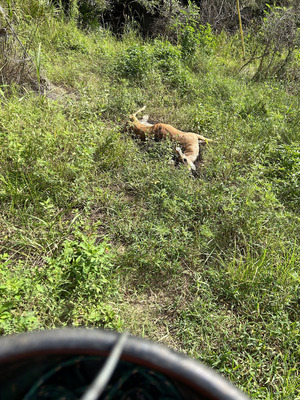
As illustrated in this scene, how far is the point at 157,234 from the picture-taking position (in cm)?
242

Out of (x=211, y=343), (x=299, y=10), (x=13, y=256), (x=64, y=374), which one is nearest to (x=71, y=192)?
(x=13, y=256)

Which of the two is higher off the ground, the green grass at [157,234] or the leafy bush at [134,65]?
the leafy bush at [134,65]

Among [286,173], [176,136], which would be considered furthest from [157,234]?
[286,173]

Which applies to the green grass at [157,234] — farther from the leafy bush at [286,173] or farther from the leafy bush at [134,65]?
the leafy bush at [134,65]

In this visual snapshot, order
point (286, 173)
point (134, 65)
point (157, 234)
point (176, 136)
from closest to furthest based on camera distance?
point (157, 234) → point (286, 173) → point (176, 136) → point (134, 65)

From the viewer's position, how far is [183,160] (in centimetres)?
327

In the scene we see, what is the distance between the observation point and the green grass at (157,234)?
1842mm

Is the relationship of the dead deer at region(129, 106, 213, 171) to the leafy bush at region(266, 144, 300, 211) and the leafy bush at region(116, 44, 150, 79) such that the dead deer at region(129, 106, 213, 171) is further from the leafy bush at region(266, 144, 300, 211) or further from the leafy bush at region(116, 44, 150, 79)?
the leafy bush at region(116, 44, 150, 79)

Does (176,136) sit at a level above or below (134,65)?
below

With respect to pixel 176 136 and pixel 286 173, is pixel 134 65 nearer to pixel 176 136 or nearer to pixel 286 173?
pixel 176 136

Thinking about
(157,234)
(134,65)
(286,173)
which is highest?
(134,65)

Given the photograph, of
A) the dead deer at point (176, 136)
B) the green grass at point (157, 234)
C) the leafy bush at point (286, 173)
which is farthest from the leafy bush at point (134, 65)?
the leafy bush at point (286, 173)

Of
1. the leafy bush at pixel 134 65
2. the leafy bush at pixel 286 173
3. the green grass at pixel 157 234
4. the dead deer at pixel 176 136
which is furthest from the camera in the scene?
the leafy bush at pixel 134 65

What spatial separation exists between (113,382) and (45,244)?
1.82 meters
